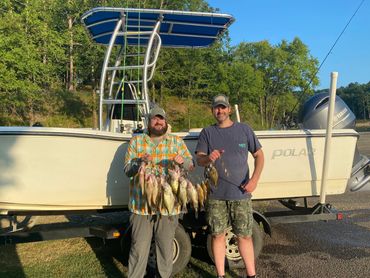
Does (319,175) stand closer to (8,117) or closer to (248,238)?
(248,238)

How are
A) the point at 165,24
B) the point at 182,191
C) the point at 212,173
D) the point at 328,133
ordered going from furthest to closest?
1. the point at 165,24
2. the point at 328,133
3. the point at 212,173
4. the point at 182,191

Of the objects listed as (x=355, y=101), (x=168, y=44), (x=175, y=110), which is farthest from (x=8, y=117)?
(x=355, y=101)

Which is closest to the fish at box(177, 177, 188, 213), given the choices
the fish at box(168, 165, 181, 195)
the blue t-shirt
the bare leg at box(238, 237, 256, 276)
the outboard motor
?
the fish at box(168, 165, 181, 195)

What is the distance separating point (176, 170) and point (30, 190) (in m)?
1.61

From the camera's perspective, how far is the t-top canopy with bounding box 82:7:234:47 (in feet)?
17.4

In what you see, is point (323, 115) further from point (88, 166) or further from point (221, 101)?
point (88, 166)

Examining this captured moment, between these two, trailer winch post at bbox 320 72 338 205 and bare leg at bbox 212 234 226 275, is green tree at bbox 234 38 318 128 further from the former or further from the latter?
bare leg at bbox 212 234 226 275

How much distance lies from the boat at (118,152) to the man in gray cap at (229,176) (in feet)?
2.71

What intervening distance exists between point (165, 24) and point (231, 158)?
2917mm

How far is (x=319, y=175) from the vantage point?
202 inches

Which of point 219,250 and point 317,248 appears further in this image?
point 317,248

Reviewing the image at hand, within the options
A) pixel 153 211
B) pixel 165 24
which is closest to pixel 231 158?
pixel 153 211

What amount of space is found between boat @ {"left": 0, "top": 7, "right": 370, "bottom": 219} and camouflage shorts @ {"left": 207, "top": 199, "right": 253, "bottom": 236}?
32.4 inches

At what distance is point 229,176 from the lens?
3822mm
